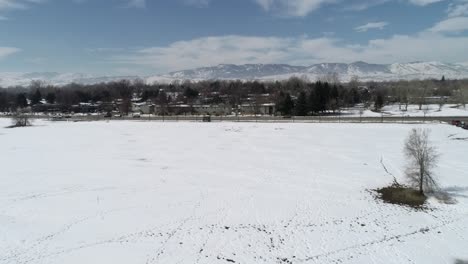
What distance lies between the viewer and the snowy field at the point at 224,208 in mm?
18047

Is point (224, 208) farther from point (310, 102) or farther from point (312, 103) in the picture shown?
point (312, 103)

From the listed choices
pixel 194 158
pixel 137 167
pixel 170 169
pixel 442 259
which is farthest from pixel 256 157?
pixel 442 259

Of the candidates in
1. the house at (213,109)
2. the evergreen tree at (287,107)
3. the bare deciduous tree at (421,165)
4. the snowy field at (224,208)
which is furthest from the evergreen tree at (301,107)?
the bare deciduous tree at (421,165)

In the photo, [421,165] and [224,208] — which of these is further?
[421,165]

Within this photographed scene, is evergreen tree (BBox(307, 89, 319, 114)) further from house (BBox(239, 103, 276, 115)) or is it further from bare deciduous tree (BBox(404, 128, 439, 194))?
bare deciduous tree (BBox(404, 128, 439, 194))

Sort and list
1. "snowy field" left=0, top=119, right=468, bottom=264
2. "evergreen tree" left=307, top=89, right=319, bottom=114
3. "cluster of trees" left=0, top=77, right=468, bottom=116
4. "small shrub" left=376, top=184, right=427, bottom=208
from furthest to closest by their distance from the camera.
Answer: "cluster of trees" left=0, top=77, right=468, bottom=116, "evergreen tree" left=307, top=89, right=319, bottom=114, "small shrub" left=376, top=184, right=427, bottom=208, "snowy field" left=0, top=119, right=468, bottom=264

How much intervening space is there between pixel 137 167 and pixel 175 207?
1368cm

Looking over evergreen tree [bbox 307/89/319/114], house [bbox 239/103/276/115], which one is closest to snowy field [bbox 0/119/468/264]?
evergreen tree [bbox 307/89/319/114]

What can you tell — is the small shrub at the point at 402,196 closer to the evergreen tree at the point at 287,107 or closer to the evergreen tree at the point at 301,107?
the evergreen tree at the point at 287,107

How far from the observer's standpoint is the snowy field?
Result: 18047 millimetres

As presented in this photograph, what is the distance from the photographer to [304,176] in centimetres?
3180

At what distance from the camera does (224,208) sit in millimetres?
23969

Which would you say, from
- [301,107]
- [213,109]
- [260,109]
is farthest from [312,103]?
[213,109]

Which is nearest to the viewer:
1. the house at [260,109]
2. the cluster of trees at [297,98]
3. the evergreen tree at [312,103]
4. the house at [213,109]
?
the evergreen tree at [312,103]
